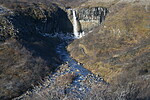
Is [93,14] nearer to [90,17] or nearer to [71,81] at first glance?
[90,17]

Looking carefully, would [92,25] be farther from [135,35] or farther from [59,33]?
[135,35]

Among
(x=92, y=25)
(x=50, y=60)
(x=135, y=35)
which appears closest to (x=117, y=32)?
(x=135, y=35)

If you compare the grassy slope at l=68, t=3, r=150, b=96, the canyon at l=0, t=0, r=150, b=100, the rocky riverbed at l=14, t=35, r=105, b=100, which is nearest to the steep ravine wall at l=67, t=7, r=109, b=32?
the canyon at l=0, t=0, r=150, b=100

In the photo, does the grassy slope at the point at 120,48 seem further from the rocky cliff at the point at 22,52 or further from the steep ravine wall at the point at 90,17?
the steep ravine wall at the point at 90,17

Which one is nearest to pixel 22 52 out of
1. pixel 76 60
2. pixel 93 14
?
pixel 76 60

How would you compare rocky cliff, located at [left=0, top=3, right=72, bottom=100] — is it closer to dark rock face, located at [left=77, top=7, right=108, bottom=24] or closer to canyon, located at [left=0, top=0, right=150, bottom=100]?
canyon, located at [left=0, top=0, right=150, bottom=100]
